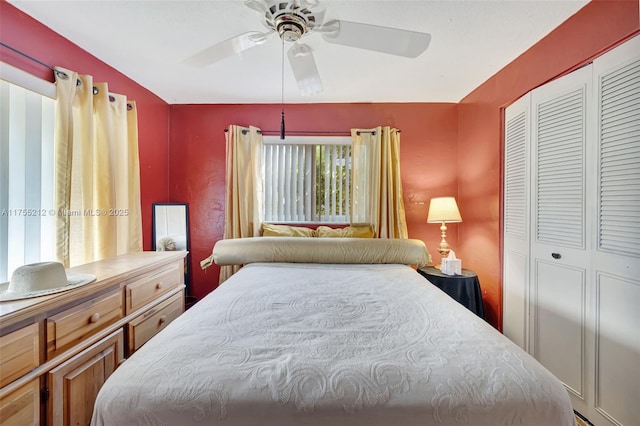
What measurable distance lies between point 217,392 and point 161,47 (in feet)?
7.16

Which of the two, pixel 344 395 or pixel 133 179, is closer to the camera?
pixel 344 395

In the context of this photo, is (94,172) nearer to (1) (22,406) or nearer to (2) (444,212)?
(1) (22,406)

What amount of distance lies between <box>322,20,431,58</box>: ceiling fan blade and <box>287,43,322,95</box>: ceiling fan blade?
0.49ft

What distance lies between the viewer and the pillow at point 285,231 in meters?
2.62

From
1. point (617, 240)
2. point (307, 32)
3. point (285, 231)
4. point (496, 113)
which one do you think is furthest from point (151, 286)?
point (496, 113)

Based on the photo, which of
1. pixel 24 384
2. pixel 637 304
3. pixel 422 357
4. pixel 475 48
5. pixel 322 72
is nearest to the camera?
pixel 422 357

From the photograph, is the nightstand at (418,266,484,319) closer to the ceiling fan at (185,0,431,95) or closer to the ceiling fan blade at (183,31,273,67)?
the ceiling fan at (185,0,431,95)

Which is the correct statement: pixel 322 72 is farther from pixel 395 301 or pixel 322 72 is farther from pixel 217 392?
pixel 217 392

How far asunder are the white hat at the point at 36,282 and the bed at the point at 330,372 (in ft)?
1.95

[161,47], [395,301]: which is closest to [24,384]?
[395,301]

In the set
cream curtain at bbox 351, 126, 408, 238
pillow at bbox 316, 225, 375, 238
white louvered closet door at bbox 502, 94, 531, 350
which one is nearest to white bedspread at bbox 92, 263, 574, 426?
white louvered closet door at bbox 502, 94, 531, 350

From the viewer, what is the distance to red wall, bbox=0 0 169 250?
146 centimetres

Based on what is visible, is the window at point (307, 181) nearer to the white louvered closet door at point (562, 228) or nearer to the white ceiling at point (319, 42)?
the white ceiling at point (319, 42)

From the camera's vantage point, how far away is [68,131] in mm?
1634
